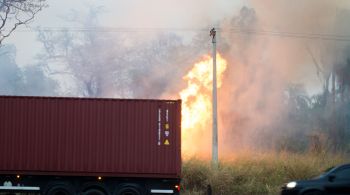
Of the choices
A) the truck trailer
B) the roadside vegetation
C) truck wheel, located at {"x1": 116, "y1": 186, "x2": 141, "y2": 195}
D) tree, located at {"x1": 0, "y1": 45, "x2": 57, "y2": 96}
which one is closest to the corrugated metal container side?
the truck trailer

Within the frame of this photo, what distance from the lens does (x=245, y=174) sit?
21.9 metres

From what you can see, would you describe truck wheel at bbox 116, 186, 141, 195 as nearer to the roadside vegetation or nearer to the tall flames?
the roadside vegetation

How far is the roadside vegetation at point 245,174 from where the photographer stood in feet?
67.7

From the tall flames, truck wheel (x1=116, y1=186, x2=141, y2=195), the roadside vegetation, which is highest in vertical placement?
the tall flames

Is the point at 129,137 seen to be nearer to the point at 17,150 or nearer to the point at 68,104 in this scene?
the point at 68,104

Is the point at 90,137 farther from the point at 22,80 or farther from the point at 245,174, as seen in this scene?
the point at 22,80

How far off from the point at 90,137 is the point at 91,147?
34cm

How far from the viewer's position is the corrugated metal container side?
1681 centimetres

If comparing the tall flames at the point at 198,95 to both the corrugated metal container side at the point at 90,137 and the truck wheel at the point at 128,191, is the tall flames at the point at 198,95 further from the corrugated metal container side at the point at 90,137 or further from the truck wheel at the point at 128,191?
the truck wheel at the point at 128,191

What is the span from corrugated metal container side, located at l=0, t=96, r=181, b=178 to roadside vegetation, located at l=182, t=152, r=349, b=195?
4.13 metres

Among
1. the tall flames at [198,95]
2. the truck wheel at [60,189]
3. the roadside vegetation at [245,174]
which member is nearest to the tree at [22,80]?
the tall flames at [198,95]

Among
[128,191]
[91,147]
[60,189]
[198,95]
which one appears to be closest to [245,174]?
[128,191]

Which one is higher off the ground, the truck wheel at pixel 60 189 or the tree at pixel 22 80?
the tree at pixel 22 80

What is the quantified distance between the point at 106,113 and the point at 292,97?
34169 millimetres
